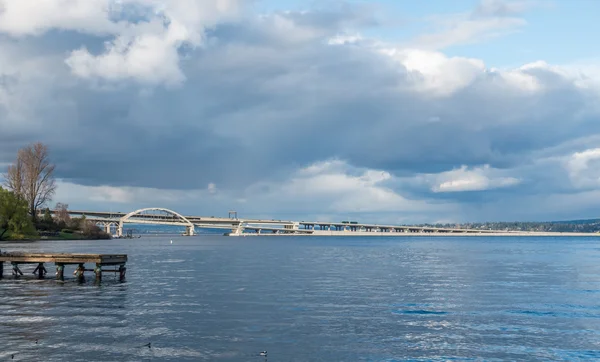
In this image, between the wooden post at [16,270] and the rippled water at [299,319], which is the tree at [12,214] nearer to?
the wooden post at [16,270]

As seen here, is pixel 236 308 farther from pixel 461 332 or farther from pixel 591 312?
pixel 591 312

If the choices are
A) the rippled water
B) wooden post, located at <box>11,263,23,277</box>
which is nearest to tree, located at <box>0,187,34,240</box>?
wooden post, located at <box>11,263,23,277</box>

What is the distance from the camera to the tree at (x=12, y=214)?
146875mm

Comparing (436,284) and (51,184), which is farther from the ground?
(51,184)

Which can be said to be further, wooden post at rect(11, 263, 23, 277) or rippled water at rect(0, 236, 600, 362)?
wooden post at rect(11, 263, 23, 277)

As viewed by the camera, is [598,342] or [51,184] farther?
[51,184]

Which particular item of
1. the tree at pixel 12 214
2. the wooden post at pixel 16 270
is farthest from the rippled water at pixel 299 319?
the tree at pixel 12 214

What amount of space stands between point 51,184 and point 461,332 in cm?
16972

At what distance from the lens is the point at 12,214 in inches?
5955

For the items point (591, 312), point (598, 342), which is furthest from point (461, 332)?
point (591, 312)

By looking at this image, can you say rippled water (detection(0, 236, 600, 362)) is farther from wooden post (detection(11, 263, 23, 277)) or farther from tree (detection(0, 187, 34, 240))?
tree (detection(0, 187, 34, 240))

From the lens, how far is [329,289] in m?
52.1

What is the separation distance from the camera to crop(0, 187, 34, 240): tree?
147 metres

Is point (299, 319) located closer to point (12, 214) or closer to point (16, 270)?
point (16, 270)
